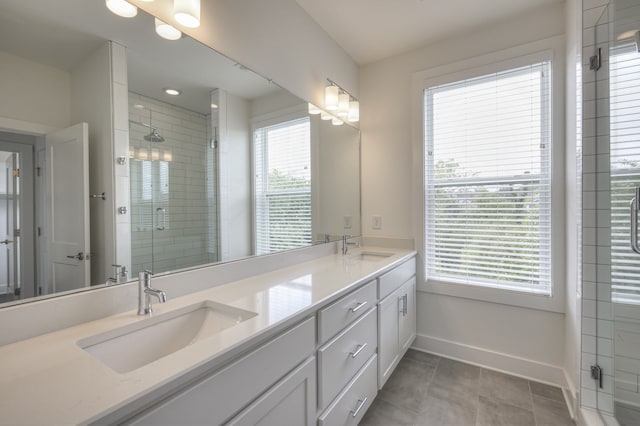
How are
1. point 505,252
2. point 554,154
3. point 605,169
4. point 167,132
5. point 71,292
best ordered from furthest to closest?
point 505,252, point 554,154, point 605,169, point 167,132, point 71,292

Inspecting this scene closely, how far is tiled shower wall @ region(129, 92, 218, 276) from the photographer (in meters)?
1.11

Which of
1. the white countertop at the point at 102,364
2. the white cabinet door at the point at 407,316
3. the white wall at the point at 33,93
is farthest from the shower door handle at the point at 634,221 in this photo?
the white wall at the point at 33,93

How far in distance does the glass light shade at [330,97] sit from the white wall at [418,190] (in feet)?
1.87

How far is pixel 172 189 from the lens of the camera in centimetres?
123

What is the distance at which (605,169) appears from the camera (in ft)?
4.84

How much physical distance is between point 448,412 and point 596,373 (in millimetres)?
795

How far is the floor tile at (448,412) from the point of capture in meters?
1.64

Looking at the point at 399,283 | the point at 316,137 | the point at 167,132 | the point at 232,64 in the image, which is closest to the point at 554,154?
the point at 399,283

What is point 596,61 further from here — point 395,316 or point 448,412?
point 448,412

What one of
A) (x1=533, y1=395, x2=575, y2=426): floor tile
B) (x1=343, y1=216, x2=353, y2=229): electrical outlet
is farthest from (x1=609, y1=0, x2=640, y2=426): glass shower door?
(x1=343, y1=216, x2=353, y2=229): electrical outlet

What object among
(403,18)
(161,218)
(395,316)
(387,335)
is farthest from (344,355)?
(403,18)

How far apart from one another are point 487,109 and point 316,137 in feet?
4.33

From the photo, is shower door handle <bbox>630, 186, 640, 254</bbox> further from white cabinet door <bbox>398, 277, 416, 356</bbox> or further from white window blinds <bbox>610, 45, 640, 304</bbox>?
white cabinet door <bbox>398, 277, 416, 356</bbox>

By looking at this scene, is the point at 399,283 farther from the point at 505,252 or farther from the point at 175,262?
the point at 175,262
